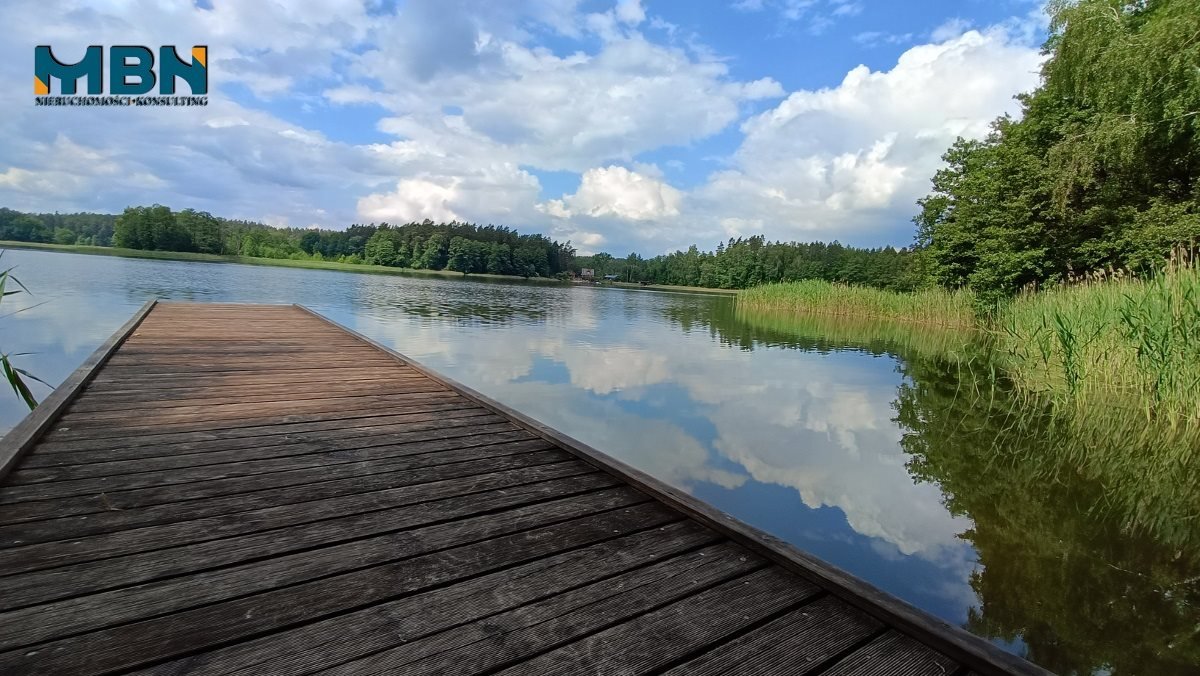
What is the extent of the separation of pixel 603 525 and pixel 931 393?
22.6ft

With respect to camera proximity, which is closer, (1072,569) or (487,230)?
(1072,569)

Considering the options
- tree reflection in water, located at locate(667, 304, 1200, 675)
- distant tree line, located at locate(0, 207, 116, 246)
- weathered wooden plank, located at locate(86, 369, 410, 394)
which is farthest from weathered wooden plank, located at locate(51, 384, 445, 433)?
distant tree line, located at locate(0, 207, 116, 246)

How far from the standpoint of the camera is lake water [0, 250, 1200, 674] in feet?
8.23

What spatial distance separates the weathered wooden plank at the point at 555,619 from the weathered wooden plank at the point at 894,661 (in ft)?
1.32

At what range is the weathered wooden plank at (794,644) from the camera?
4.11 ft

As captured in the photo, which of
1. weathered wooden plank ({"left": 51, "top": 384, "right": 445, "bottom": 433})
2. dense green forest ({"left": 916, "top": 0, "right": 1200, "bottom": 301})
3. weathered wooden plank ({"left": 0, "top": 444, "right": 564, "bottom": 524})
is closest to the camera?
weathered wooden plank ({"left": 0, "top": 444, "right": 564, "bottom": 524})

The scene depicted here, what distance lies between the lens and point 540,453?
2750 mm

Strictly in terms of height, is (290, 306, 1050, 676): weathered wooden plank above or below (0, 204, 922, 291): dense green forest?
below

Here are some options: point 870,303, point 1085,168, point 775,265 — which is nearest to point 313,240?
point 775,265

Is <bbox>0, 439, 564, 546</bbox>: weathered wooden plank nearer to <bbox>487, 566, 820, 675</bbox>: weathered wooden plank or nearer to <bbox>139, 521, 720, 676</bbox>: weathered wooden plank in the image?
<bbox>139, 521, 720, 676</bbox>: weathered wooden plank

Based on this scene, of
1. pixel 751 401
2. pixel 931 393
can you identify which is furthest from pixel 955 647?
pixel 931 393

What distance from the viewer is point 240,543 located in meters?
1.66

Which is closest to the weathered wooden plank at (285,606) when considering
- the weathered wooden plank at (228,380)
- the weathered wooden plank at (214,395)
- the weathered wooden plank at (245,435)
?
the weathered wooden plank at (245,435)

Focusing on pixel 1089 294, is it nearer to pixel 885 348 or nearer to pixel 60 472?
pixel 885 348
